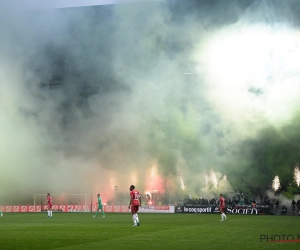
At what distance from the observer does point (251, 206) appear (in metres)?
47.0

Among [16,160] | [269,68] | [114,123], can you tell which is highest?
[269,68]

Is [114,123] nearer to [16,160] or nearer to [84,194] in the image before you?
[84,194]

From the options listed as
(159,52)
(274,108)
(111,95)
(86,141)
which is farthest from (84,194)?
(274,108)

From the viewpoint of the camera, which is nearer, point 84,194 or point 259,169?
point 84,194

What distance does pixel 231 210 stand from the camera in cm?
4803

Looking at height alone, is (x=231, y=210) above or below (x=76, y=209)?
below

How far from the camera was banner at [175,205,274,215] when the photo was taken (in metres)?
46.5

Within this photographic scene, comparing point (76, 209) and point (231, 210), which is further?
point (76, 209)

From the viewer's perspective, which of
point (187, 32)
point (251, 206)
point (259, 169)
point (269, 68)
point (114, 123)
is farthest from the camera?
point (259, 169)

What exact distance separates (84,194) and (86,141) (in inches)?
259

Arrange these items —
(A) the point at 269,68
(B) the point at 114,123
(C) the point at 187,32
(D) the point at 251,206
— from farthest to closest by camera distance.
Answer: (B) the point at 114,123
(A) the point at 269,68
(C) the point at 187,32
(D) the point at 251,206

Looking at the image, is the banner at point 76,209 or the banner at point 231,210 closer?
the banner at point 231,210

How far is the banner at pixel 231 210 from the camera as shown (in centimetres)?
4653

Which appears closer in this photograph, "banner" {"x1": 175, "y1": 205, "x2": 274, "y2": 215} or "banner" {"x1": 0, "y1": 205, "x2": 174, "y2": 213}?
"banner" {"x1": 175, "y1": 205, "x2": 274, "y2": 215}
